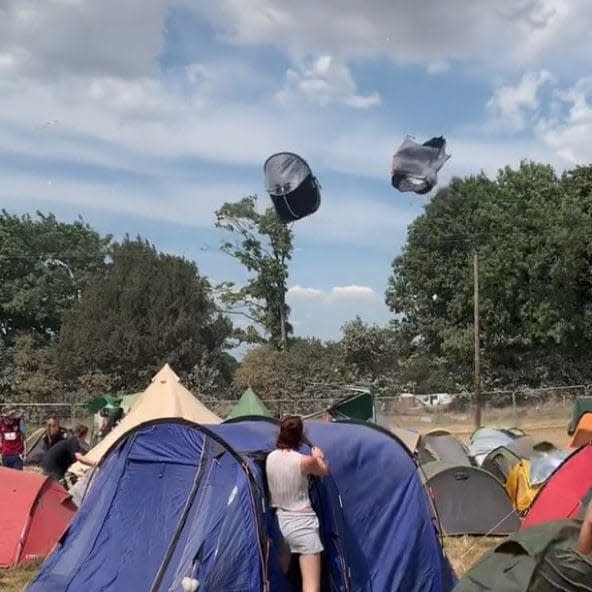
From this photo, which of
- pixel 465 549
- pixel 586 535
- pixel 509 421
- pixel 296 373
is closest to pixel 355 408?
pixel 465 549

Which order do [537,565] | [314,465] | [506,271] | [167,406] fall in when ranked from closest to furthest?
[537,565], [314,465], [167,406], [506,271]

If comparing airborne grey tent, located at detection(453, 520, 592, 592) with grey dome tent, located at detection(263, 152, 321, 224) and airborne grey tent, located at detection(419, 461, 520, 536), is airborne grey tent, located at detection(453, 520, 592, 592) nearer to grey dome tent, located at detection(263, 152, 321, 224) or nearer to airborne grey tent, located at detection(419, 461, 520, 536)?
airborne grey tent, located at detection(419, 461, 520, 536)

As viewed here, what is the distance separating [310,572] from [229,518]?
0.70 metres

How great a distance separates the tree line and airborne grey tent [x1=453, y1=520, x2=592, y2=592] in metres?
32.8

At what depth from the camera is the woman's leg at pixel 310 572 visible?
642cm

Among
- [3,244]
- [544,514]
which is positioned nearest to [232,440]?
[544,514]

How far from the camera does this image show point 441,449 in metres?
15.9

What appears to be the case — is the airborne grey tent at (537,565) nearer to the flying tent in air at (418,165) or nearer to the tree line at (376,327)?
the flying tent in air at (418,165)

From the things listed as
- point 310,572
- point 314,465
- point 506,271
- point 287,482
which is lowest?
point 310,572

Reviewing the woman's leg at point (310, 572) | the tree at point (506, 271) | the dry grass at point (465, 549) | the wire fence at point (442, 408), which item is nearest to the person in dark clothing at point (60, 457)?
the dry grass at point (465, 549)

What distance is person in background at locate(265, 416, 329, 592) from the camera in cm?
648

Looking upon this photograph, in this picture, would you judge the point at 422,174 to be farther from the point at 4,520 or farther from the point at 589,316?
the point at 589,316

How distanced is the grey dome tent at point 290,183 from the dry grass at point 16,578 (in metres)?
5.73

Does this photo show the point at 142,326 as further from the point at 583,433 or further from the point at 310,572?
the point at 310,572
